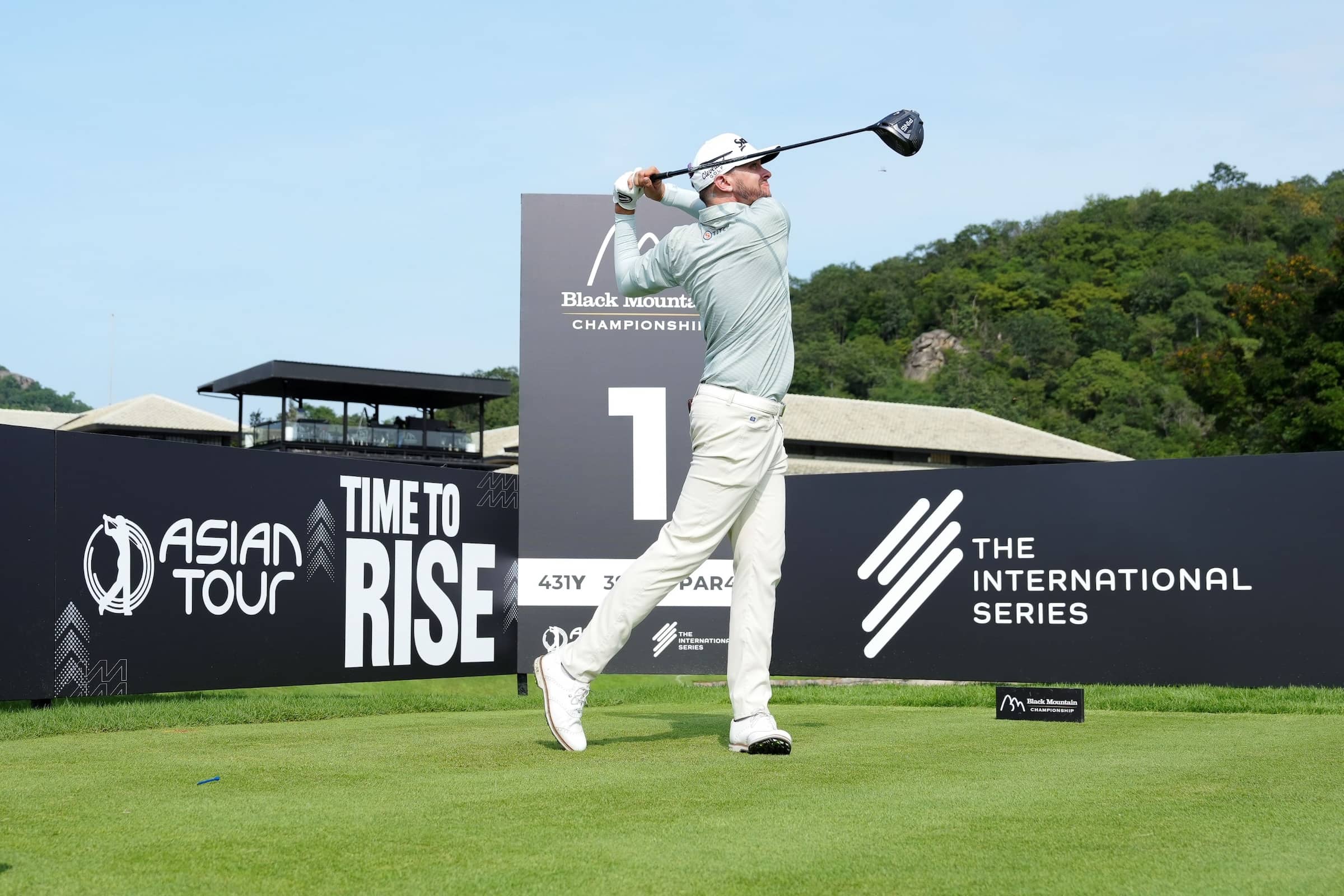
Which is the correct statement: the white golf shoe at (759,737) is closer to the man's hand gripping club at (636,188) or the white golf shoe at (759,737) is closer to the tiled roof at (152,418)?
the man's hand gripping club at (636,188)

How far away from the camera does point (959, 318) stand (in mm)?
77312

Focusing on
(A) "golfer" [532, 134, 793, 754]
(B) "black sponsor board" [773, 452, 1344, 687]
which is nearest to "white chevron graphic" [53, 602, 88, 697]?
(A) "golfer" [532, 134, 793, 754]

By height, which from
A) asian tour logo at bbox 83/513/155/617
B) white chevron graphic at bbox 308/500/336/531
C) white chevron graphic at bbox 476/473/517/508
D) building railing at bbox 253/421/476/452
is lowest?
asian tour logo at bbox 83/513/155/617

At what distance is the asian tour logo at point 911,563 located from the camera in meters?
9.33

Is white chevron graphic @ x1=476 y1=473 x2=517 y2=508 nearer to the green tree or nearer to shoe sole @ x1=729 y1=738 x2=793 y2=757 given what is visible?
shoe sole @ x1=729 y1=738 x2=793 y2=757

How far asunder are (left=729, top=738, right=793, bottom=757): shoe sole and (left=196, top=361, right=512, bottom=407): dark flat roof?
42.4m

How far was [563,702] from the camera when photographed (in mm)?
4230

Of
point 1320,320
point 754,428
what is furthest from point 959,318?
point 754,428

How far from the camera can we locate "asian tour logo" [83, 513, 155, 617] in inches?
275

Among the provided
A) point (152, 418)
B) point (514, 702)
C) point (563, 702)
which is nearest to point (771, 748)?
point (563, 702)

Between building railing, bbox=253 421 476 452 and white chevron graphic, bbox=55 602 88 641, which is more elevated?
building railing, bbox=253 421 476 452

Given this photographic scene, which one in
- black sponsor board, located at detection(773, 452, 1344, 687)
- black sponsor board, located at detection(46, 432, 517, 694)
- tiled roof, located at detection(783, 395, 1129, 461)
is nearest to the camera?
black sponsor board, located at detection(46, 432, 517, 694)

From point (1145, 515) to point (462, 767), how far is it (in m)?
6.38

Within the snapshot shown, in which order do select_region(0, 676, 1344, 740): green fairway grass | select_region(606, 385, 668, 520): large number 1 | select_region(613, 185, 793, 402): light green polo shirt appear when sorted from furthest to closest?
1. select_region(606, 385, 668, 520): large number 1
2. select_region(0, 676, 1344, 740): green fairway grass
3. select_region(613, 185, 793, 402): light green polo shirt
